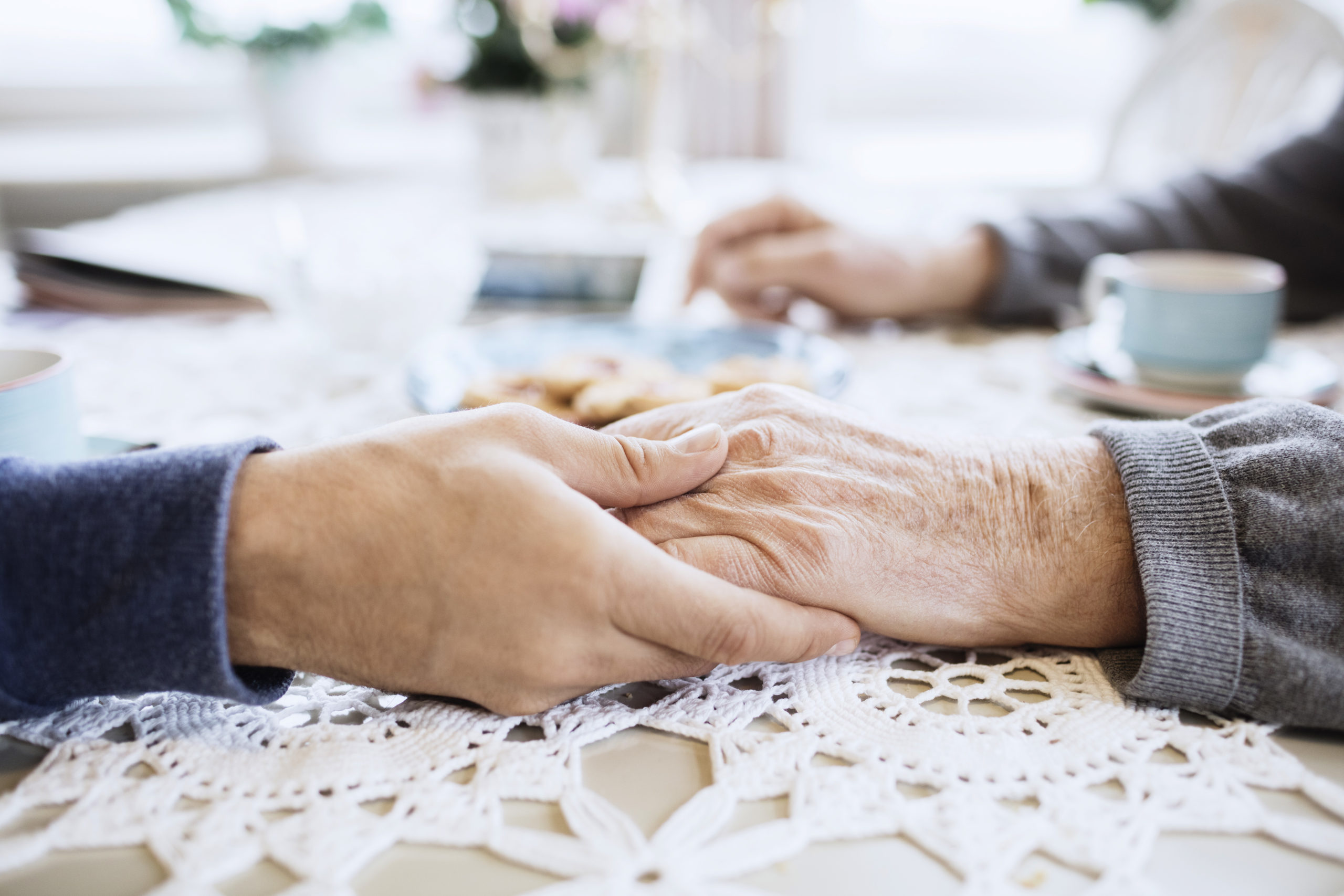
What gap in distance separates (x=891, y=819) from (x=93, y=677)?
372mm

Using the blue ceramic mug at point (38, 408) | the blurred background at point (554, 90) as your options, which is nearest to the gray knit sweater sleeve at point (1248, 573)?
the blue ceramic mug at point (38, 408)

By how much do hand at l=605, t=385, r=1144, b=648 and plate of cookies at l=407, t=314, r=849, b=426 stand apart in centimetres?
19

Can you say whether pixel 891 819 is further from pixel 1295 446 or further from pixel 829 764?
pixel 1295 446

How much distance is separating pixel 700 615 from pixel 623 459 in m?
0.11

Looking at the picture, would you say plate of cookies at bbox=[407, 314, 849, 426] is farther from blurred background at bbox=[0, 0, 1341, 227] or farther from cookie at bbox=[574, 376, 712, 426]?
blurred background at bbox=[0, 0, 1341, 227]

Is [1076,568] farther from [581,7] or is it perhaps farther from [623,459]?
[581,7]

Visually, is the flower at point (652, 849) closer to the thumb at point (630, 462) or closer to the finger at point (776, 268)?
the thumb at point (630, 462)

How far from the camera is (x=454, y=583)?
1.43 ft

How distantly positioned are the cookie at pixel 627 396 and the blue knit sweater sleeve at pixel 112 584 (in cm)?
34

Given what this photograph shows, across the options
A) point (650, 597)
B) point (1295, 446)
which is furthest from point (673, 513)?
point (1295, 446)

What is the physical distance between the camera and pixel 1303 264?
1143 mm

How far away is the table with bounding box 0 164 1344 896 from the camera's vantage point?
36 centimetres

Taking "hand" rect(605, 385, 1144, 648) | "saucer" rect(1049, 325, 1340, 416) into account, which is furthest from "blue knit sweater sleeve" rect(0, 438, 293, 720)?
"saucer" rect(1049, 325, 1340, 416)

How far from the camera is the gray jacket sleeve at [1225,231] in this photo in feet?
3.69
